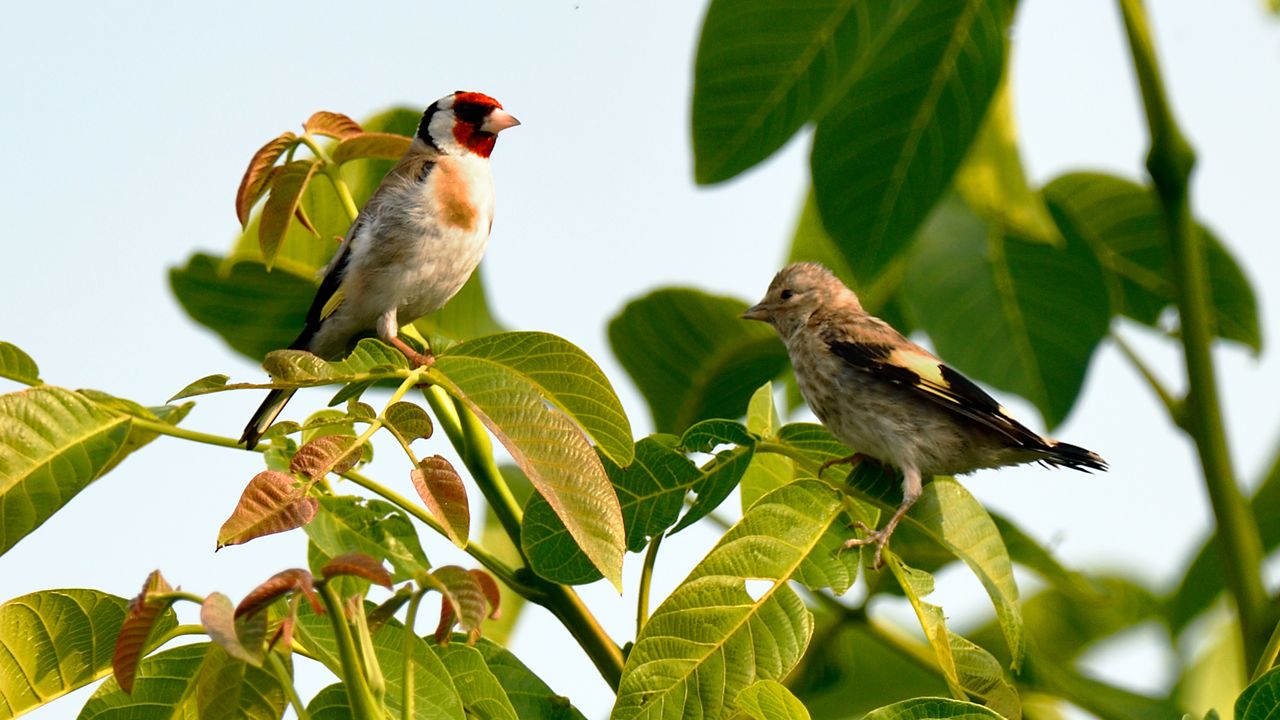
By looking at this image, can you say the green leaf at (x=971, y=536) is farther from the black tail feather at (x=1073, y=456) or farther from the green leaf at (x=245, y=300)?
the green leaf at (x=245, y=300)

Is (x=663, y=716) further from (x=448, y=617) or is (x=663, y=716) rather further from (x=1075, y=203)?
(x=1075, y=203)

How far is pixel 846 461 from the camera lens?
3264 millimetres

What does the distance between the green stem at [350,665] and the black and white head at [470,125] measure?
9.56 ft

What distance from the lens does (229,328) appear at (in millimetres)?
4227

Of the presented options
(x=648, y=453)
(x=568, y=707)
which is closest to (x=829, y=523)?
(x=648, y=453)

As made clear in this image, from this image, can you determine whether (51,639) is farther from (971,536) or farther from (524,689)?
(971,536)

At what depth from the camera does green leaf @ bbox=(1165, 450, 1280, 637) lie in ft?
13.0

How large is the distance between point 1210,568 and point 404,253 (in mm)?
2382

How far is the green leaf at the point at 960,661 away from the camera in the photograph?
2578mm

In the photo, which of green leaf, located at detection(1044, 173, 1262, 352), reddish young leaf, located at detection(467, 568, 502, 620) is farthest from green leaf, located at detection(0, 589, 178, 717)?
green leaf, located at detection(1044, 173, 1262, 352)

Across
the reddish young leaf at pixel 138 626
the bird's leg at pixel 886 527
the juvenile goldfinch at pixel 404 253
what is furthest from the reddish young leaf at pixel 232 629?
the juvenile goldfinch at pixel 404 253

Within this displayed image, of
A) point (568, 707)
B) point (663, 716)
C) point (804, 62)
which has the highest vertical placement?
point (804, 62)

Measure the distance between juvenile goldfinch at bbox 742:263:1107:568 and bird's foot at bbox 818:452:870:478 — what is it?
159 millimetres

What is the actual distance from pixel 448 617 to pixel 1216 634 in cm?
260
